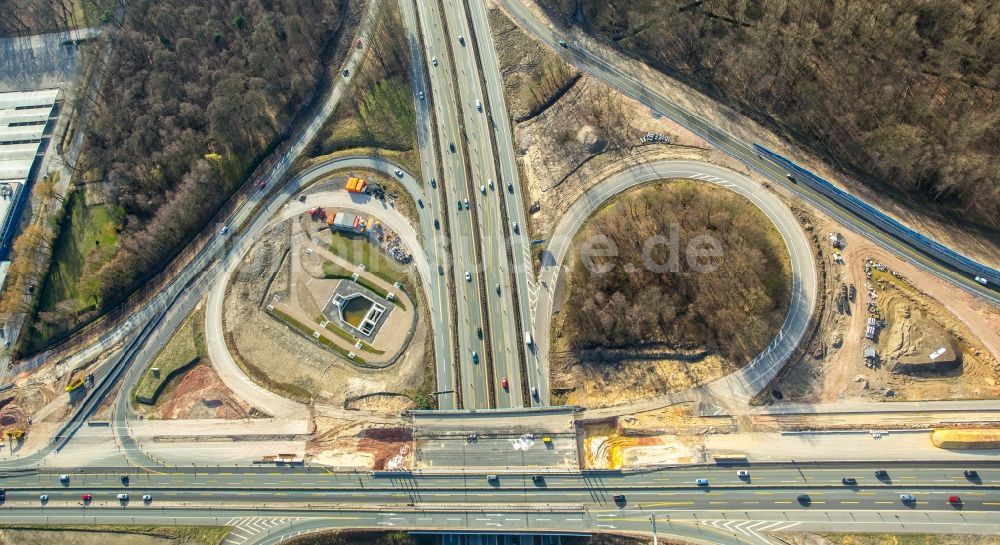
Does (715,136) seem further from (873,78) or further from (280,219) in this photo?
(280,219)

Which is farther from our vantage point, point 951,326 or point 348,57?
point 348,57

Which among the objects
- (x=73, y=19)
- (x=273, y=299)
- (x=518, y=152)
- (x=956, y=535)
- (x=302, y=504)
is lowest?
(x=956, y=535)

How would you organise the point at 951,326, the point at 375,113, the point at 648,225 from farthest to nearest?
the point at 375,113
the point at 648,225
the point at 951,326

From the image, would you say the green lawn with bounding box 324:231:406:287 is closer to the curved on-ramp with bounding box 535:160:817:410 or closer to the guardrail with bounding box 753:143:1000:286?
the curved on-ramp with bounding box 535:160:817:410

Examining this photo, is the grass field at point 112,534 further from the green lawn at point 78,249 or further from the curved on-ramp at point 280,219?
the green lawn at point 78,249

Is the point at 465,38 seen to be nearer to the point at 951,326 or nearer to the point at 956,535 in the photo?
the point at 951,326

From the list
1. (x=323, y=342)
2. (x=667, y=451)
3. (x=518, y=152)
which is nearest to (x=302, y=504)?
(x=323, y=342)

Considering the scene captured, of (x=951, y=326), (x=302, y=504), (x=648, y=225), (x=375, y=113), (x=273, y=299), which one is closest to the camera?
(x=951, y=326)

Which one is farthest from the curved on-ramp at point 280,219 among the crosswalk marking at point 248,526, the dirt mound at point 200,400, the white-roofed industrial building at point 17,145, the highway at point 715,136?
the white-roofed industrial building at point 17,145

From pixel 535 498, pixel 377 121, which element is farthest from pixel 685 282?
pixel 377 121
